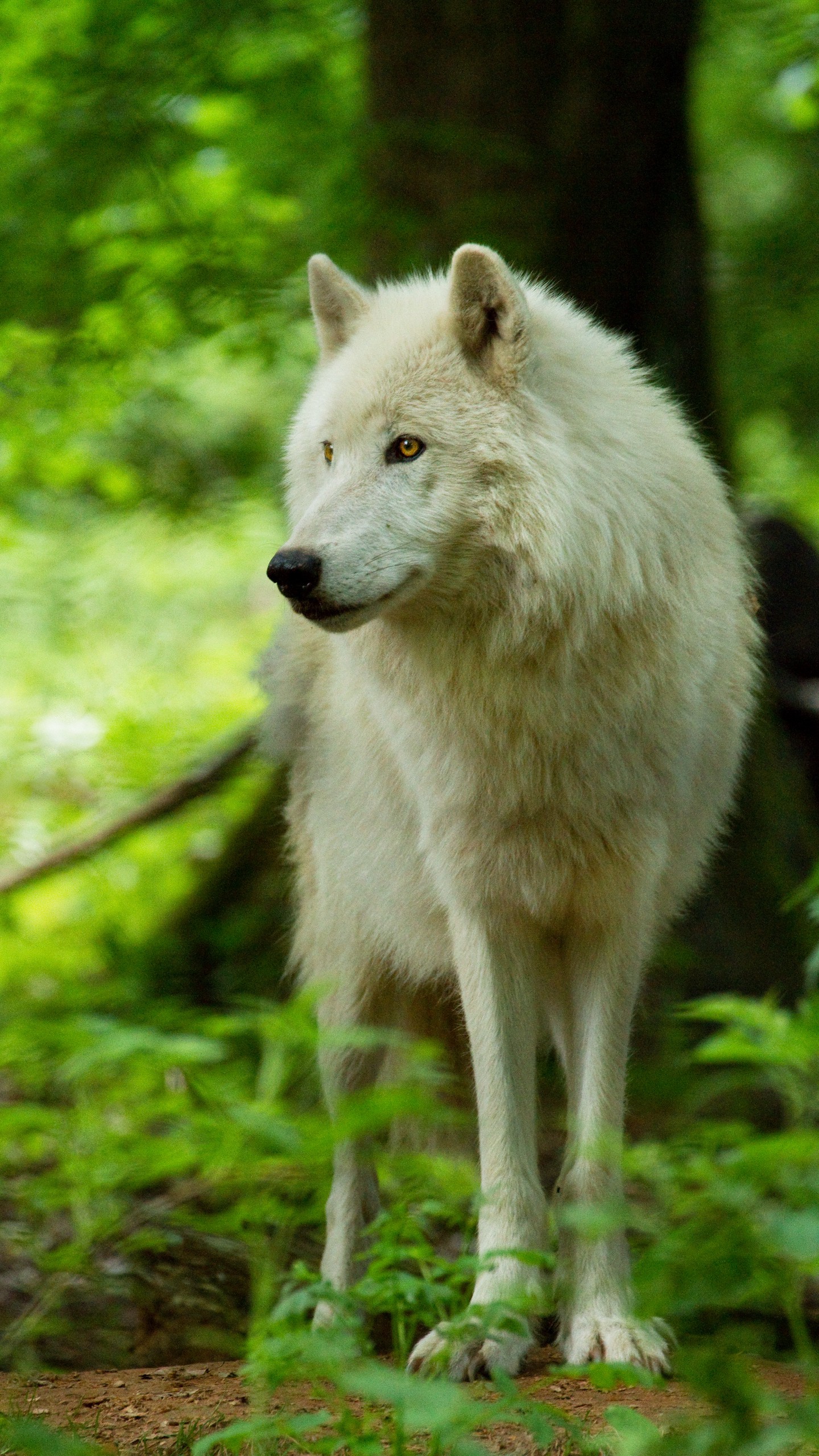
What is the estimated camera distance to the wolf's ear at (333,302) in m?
3.59

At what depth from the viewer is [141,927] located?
6988mm

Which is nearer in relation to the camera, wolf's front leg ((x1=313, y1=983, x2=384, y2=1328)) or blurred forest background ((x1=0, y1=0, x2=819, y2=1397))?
wolf's front leg ((x1=313, y1=983, x2=384, y2=1328))

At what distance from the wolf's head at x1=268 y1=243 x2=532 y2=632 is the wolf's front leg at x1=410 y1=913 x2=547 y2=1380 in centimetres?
92

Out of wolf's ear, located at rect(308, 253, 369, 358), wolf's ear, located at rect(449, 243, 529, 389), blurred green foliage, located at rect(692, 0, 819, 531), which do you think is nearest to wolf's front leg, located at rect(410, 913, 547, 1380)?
wolf's ear, located at rect(449, 243, 529, 389)

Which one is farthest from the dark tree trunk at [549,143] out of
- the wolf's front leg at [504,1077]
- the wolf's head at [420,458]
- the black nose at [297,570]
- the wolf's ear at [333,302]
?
the wolf's front leg at [504,1077]

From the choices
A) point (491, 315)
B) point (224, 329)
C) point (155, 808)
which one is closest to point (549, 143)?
point (224, 329)

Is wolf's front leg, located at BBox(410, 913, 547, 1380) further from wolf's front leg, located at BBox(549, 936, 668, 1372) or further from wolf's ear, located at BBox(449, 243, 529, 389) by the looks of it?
wolf's ear, located at BBox(449, 243, 529, 389)

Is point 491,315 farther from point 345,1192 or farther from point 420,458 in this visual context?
point 345,1192

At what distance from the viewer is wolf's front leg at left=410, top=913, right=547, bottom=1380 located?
3.18 meters

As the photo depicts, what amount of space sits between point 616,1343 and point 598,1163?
0.40m

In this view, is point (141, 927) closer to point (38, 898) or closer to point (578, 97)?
point (38, 898)

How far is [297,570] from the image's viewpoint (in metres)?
2.95

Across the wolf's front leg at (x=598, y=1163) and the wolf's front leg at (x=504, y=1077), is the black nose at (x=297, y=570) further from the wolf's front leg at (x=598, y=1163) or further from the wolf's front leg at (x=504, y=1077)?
the wolf's front leg at (x=598, y=1163)

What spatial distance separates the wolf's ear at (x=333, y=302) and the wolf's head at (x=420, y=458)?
0.98 ft
